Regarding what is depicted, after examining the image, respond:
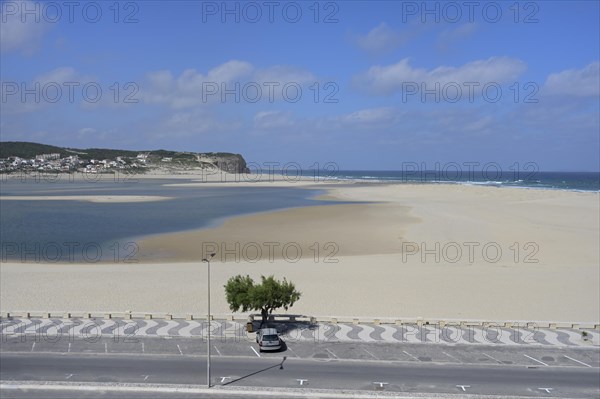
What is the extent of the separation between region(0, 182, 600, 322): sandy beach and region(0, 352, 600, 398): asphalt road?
8.05 m

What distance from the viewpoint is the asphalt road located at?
2031 cm

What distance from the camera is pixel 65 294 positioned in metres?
34.2

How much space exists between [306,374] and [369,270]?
20658 mm

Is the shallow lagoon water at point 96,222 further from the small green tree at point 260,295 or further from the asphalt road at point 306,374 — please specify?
the asphalt road at point 306,374

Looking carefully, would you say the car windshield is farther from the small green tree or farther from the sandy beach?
the sandy beach

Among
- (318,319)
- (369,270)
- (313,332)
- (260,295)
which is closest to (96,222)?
(369,270)

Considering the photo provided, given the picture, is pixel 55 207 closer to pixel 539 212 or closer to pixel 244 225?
pixel 244 225

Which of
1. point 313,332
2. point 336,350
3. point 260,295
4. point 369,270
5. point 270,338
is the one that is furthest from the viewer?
point 369,270

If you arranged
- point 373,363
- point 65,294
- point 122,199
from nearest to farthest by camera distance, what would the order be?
point 373,363 → point 65,294 → point 122,199

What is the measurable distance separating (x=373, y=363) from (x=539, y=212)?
6219 cm

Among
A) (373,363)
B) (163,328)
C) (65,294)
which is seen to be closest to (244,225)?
(65,294)

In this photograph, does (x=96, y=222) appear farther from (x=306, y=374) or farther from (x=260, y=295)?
(x=306, y=374)

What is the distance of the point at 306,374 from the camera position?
21422 mm

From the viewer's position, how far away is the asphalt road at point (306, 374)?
20312mm
